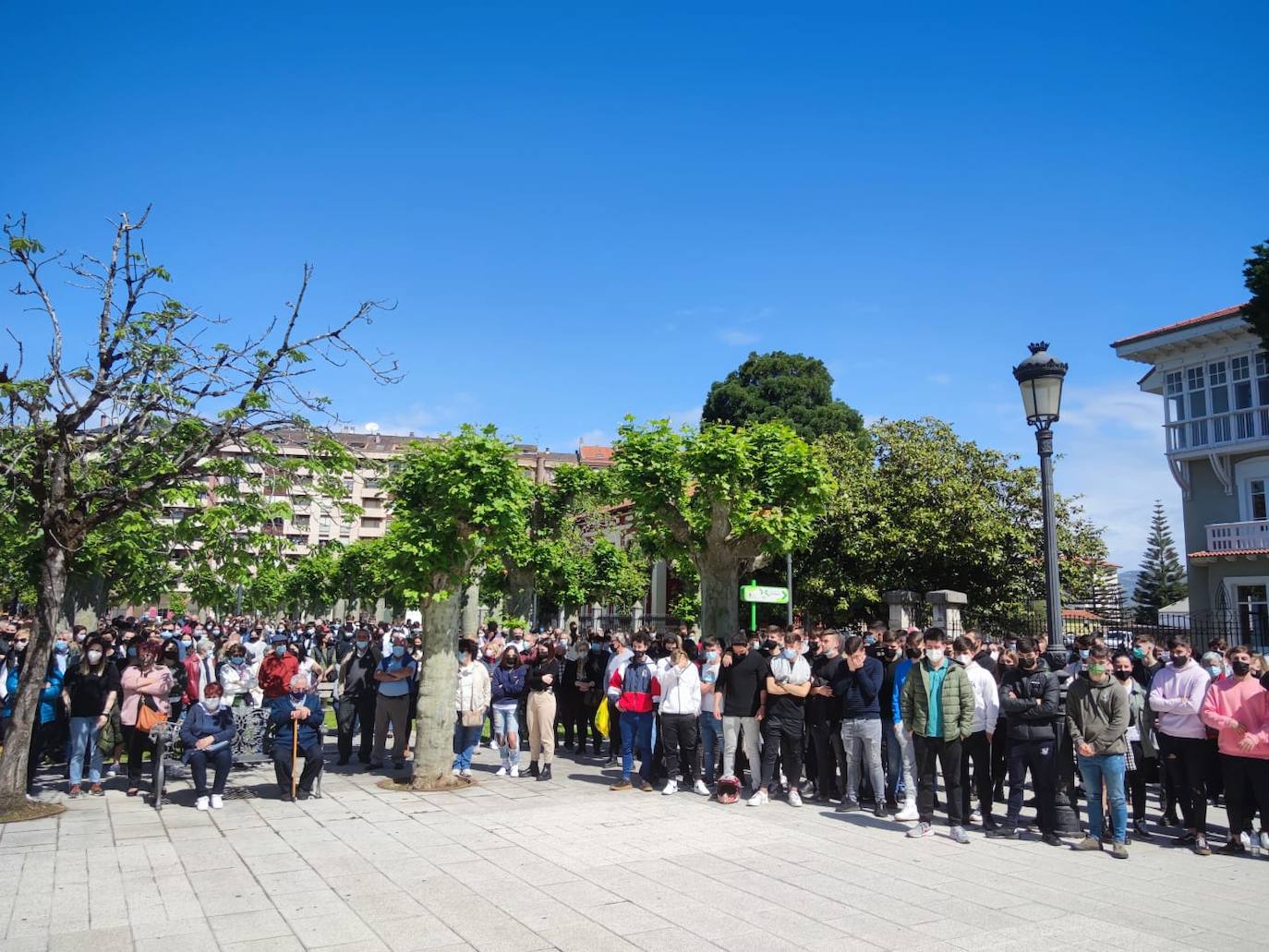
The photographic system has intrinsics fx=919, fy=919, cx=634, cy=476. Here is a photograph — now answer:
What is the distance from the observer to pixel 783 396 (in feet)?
149

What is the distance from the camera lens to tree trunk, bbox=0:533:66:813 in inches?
367

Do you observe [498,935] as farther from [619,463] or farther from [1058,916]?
[619,463]

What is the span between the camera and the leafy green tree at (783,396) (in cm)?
4416

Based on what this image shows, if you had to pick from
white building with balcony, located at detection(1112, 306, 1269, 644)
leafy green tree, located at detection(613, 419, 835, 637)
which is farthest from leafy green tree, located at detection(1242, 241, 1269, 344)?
leafy green tree, located at detection(613, 419, 835, 637)

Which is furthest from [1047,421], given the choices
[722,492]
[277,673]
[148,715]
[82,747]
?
[82,747]

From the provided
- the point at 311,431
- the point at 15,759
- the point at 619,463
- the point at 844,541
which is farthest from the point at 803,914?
the point at 844,541

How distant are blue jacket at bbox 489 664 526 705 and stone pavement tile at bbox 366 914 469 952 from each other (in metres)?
6.58

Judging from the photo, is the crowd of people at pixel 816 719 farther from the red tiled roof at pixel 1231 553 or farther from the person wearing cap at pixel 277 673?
the red tiled roof at pixel 1231 553

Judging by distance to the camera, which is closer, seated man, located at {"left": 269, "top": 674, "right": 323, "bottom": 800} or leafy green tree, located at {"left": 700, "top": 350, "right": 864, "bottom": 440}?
seated man, located at {"left": 269, "top": 674, "right": 323, "bottom": 800}

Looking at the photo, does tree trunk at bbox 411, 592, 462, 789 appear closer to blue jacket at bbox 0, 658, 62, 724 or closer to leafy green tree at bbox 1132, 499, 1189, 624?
blue jacket at bbox 0, 658, 62, 724

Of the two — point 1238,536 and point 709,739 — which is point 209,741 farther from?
point 1238,536

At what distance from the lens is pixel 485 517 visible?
1109cm

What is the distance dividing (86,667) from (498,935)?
23.8 ft

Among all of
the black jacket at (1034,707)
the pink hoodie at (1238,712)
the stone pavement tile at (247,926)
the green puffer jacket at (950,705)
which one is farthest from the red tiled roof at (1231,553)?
the stone pavement tile at (247,926)
